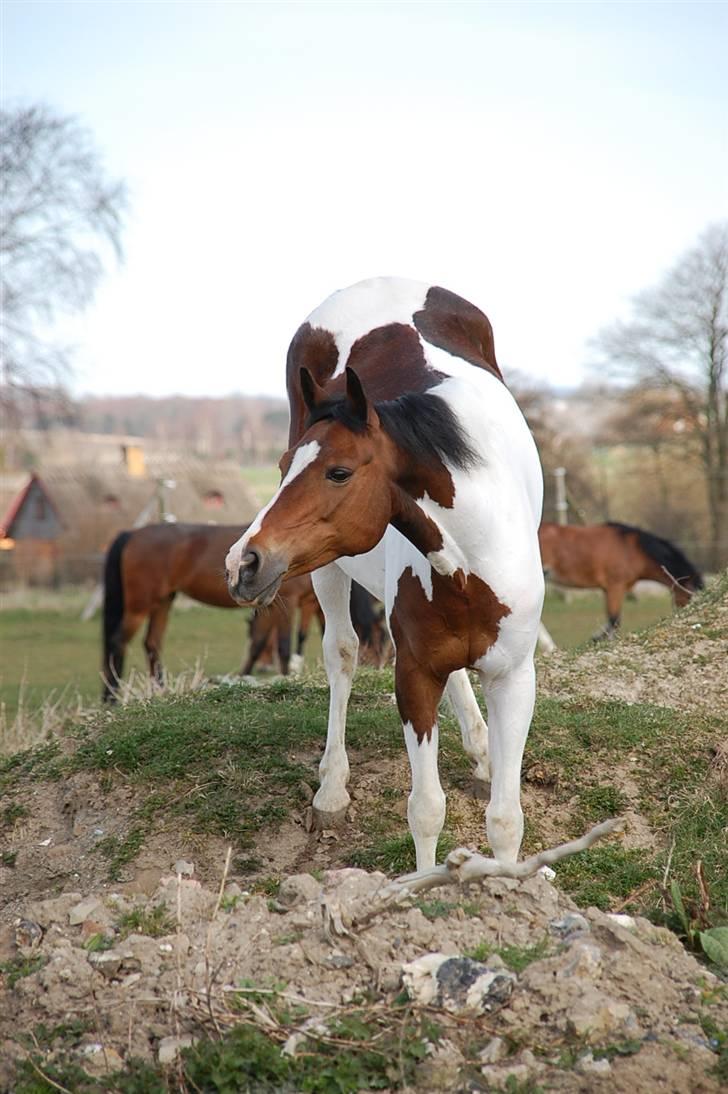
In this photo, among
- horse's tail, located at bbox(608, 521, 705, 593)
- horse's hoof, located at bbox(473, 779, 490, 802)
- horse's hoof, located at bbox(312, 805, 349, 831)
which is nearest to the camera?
horse's hoof, located at bbox(312, 805, 349, 831)

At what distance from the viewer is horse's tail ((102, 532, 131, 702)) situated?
1377 centimetres

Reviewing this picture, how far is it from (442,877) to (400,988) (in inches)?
17.2

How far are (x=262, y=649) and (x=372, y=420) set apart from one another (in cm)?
1102

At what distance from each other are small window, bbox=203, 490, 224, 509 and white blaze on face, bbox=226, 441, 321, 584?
100 ft

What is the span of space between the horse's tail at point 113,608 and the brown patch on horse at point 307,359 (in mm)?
8416

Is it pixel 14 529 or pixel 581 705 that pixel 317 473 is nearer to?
pixel 581 705

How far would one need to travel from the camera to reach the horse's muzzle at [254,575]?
137 inches

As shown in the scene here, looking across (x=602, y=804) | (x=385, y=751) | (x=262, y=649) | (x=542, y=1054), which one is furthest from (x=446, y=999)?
(x=262, y=649)

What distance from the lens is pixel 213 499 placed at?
3425 cm

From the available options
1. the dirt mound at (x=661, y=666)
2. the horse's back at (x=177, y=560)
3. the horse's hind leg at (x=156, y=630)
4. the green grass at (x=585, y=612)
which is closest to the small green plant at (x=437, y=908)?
the dirt mound at (x=661, y=666)

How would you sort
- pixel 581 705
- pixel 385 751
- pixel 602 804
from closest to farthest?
pixel 602 804
pixel 385 751
pixel 581 705

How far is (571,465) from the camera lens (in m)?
37.0

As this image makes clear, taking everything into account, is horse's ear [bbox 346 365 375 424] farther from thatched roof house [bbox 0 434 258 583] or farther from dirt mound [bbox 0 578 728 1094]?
thatched roof house [bbox 0 434 258 583]

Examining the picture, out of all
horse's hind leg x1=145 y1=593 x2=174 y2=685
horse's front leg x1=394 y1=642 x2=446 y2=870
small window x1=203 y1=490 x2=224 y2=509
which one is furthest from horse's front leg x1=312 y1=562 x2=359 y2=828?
small window x1=203 y1=490 x2=224 y2=509
